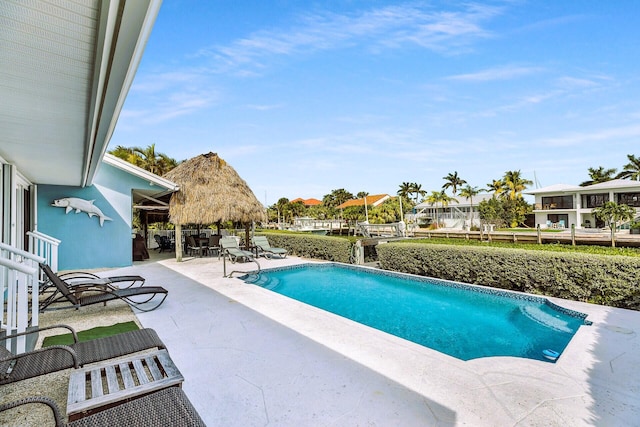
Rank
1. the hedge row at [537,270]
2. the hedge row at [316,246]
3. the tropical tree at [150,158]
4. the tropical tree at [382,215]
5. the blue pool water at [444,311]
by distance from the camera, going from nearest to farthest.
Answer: the blue pool water at [444,311] → the hedge row at [537,270] → the hedge row at [316,246] → the tropical tree at [150,158] → the tropical tree at [382,215]

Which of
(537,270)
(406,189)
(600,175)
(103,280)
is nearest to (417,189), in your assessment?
(406,189)

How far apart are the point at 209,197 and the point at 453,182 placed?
58584 mm

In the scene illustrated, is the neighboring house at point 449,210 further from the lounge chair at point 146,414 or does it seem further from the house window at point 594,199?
the lounge chair at point 146,414

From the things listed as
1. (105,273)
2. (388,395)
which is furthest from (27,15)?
(105,273)

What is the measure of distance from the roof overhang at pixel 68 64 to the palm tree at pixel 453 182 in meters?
65.4

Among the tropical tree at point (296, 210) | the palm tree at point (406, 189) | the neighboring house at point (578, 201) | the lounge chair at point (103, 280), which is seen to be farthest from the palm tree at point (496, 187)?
the lounge chair at point (103, 280)

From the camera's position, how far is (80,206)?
11.4m

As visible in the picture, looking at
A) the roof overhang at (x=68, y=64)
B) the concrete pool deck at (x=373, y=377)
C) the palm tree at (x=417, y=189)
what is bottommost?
the concrete pool deck at (x=373, y=377)

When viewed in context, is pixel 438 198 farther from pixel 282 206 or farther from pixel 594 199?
pixel 282 206

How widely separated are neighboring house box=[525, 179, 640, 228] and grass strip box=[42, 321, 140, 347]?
4259cm

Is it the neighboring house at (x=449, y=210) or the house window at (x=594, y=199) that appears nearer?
the house window at (x=594, y=199)

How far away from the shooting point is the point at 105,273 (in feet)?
34.3

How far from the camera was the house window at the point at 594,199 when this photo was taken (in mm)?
35766

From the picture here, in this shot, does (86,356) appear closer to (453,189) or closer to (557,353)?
(557,353)
